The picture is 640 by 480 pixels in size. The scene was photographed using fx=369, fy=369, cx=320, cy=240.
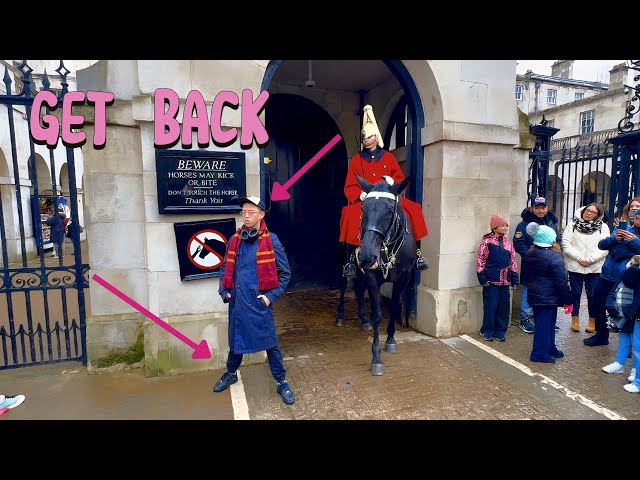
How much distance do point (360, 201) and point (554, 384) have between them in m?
3.11

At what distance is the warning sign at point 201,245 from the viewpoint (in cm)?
424

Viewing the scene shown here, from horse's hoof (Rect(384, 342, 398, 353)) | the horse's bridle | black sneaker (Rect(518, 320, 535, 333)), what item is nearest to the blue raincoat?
the horse's bridle

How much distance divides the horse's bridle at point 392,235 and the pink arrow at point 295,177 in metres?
3.57

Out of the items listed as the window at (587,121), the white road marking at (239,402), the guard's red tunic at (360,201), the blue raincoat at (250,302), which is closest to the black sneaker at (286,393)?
the white road marking at (239,402)

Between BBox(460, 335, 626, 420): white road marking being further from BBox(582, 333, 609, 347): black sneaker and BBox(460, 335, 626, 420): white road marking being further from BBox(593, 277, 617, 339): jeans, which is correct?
BBox(593, 277, 617, 339): jeans

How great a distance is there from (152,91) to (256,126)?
46.0 inches

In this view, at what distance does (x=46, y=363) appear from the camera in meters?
4.47

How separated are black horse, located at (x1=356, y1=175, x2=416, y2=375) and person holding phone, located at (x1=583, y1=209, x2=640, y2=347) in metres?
2.37

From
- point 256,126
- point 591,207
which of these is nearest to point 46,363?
point 256,126

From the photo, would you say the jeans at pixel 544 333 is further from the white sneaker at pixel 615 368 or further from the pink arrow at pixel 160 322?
the pink arrow at pixel 160 322

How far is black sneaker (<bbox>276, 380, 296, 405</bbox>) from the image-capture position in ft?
11.9

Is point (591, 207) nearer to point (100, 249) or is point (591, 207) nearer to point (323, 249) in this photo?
point (323, 249)

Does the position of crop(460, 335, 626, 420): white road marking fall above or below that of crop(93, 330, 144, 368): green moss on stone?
below

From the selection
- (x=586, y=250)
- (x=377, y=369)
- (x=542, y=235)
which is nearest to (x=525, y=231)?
(x=586, y=250)
